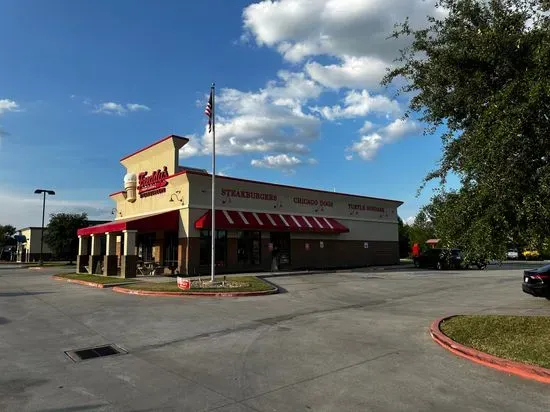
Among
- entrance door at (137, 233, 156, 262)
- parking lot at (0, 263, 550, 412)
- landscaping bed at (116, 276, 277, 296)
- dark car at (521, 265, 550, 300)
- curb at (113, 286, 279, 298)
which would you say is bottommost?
parking lot at (0, 263, 550, 412)

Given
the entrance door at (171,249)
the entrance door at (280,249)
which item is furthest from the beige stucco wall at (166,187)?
the entrance door at (280,249)

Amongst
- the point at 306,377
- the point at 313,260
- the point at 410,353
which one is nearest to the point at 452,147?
the point at 410,353

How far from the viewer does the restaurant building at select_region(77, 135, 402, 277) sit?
97.0ft

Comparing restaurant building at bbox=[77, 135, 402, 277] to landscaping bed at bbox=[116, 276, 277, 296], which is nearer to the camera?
landscaping bed at bbox=[116, 276, 277, 296]

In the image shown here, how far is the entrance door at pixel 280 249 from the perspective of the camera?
33.6m

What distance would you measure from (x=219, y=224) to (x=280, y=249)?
20.8 feet

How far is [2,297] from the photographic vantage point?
1970cm

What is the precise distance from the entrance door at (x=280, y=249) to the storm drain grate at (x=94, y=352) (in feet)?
78.0

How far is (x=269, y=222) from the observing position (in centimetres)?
3244

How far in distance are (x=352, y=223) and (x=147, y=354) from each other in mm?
32635

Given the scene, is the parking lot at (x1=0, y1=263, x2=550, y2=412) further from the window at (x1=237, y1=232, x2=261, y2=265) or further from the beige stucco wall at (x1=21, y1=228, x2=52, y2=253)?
the beige stucco wall at (x1=21, y1=228, x2=52, y2=253)

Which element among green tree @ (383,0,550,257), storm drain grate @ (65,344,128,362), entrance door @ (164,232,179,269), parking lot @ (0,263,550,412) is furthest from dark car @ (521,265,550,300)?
entrance door @ (164,232,179,269)

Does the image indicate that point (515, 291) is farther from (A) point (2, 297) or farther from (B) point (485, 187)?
(A) point (2, 297)

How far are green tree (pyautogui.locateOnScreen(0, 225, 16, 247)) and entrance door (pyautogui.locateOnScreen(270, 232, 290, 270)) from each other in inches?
3525
